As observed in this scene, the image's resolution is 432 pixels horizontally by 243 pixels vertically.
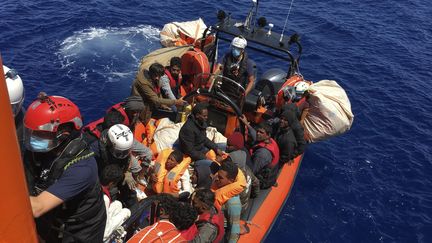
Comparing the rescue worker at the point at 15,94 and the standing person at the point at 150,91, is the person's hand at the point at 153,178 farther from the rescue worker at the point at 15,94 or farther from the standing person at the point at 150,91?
the rescue worker at the point at 15,94

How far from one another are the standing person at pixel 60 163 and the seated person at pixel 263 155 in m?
3.73

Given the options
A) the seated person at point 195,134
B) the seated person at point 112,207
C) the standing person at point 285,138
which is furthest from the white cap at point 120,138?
the standing person at point 285,138

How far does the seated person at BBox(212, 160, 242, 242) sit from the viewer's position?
212 inches

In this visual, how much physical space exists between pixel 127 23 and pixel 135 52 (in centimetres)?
321

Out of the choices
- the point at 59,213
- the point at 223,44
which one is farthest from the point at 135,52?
the point at 59,213

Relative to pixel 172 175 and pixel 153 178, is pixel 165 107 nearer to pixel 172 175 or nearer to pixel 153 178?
pixel 153 178

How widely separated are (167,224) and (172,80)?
189 inches

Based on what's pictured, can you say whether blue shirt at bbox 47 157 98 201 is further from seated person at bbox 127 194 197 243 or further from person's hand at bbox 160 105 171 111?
person's hand at bbox 160 105 171 111

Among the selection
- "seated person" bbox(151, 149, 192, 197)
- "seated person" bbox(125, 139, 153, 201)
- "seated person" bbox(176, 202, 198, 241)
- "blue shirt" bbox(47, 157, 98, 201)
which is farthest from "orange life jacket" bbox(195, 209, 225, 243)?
"blue shirt" bbox(47, 157, 98, 201)

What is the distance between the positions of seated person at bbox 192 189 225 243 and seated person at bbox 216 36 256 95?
3763 mm

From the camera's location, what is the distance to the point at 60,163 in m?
2.89

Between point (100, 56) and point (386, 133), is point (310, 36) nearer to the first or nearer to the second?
point (386, 133)

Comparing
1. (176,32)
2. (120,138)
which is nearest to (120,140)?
(120,138)

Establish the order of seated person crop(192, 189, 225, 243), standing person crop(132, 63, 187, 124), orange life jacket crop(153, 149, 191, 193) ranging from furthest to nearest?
standing person crop(132, 63, 187, 124) < orange life jacket crop(153, 149, 191, 193) < seated person crop(192, 189, 225, 243)
